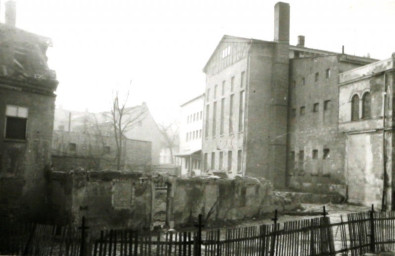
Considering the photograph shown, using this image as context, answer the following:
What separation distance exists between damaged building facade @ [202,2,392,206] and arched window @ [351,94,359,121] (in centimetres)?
16

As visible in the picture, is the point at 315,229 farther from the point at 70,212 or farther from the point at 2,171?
the point at 2,171

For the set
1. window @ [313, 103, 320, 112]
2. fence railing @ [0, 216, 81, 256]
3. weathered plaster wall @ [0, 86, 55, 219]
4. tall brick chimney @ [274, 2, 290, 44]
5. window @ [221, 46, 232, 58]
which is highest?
tall brick chimney @ [274, 2, 290, 44]

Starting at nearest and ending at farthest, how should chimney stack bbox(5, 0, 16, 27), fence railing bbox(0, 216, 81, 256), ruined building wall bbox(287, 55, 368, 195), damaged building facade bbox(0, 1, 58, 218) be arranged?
fence railing bbox(0, 216, 81, 256)
damaged building facade bbox(0, 1, 58, 218)
chimney stack bbox(5, 0, 16, 27)
ruined building wall bbox(287, 55, 368, 195)

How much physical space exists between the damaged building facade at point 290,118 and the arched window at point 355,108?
16cm

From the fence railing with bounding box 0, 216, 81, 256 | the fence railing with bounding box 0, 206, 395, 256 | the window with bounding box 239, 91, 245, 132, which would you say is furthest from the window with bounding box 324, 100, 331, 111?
the fence railing with bounding box 0, 216, 81, 256

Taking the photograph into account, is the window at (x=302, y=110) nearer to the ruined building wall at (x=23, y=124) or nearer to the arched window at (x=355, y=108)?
the arched window at (x=355, y=108)

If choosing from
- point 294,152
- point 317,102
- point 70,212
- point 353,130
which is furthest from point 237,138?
point 70,212

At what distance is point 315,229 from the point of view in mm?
10750

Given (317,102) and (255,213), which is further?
(317,102)

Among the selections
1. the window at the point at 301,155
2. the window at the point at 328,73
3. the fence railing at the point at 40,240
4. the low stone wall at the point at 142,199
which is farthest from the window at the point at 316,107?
the fence railing at the point at 40,240

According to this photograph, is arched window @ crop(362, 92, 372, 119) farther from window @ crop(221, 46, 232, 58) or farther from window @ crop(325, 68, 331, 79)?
window @ crop(221, 46, 232, 58)

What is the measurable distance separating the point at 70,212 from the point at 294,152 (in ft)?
74.1

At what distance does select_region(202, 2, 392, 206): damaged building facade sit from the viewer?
2673 cm

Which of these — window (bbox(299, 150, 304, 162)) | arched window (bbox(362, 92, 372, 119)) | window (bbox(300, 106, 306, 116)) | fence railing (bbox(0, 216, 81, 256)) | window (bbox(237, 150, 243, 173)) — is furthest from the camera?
window (bbox(237, 150, 243, 173))
